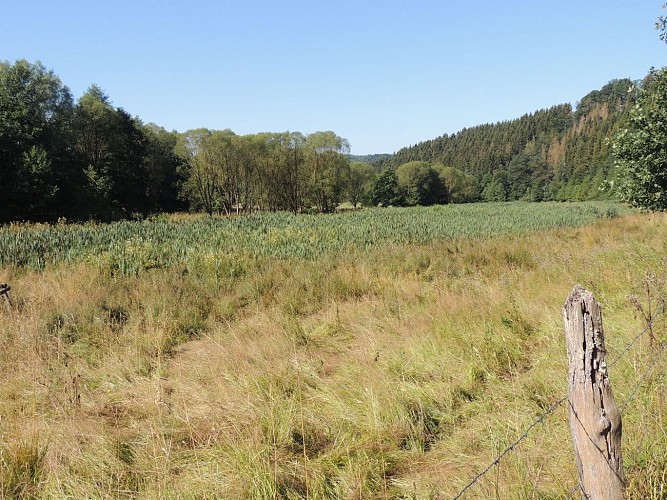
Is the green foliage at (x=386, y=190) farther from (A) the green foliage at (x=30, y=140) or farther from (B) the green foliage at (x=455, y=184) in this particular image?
(A) the green foliage at (x=30, y=140)

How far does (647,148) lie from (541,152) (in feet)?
537

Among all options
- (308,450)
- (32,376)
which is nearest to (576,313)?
(308,450)

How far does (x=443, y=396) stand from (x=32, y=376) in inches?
169

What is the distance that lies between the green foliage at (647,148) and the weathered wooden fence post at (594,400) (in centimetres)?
996

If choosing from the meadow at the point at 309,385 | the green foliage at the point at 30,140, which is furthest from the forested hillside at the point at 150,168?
the meadow at the point at 309,385

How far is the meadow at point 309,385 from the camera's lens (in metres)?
2.54

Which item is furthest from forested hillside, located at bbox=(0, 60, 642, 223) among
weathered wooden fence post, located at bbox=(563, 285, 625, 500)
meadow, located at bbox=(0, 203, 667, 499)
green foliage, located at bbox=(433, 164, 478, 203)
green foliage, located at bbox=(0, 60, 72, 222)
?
weathered wooden fence post, located at bbox=(563, 285, 625, 500)

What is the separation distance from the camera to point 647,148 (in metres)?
9.19

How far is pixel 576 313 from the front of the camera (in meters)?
1.58

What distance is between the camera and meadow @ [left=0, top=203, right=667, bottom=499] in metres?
2.54

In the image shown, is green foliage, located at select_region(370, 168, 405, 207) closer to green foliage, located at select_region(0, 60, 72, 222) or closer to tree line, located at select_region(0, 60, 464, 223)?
tree line, located at select_region(0, 60, 464, 223)

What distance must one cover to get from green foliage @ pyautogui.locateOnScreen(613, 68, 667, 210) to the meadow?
3389 mm

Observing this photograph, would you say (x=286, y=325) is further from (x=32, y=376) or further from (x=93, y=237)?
(x=93, y=237)

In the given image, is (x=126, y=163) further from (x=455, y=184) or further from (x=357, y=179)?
(x=455, y=184)
